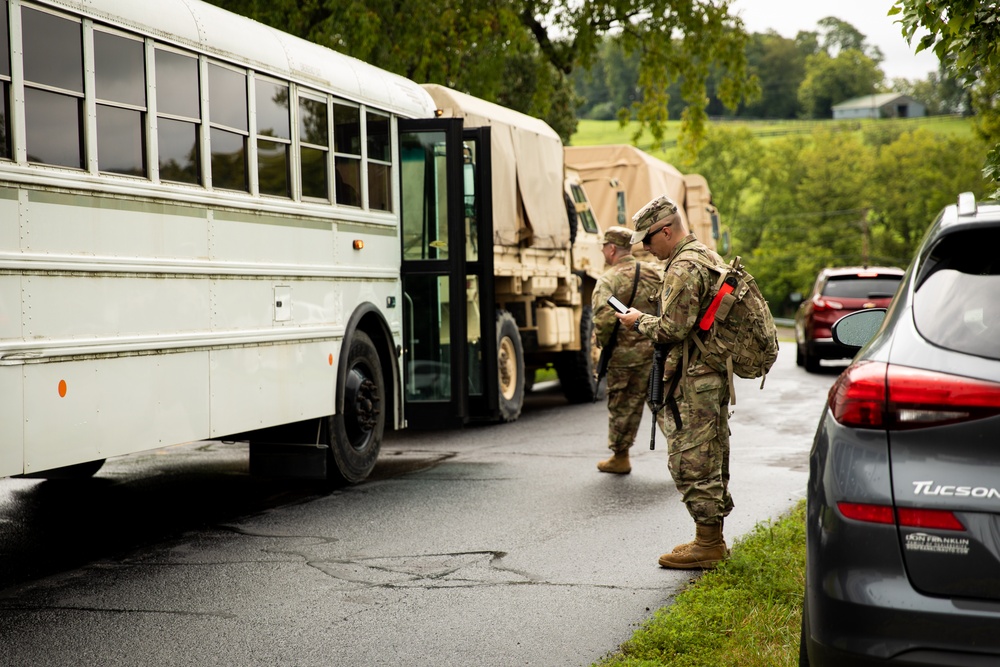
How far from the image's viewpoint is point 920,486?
3.19 metres

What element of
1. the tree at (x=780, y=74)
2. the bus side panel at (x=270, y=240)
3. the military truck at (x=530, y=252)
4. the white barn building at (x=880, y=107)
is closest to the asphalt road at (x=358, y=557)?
the bus side panel at (x=270, y=240)

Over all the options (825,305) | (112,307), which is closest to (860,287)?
(825,305)

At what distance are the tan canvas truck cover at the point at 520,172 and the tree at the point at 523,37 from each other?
152 inches

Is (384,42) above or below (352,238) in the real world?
above

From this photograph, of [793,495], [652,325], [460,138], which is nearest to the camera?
[652,325]

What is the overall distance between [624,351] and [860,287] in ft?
39.2

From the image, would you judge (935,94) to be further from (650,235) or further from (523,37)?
(650,235)

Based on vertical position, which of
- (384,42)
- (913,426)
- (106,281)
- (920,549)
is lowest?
(920,549)

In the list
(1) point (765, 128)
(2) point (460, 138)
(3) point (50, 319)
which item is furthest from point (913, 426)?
(1) point (765, 128)

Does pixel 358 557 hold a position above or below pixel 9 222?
below

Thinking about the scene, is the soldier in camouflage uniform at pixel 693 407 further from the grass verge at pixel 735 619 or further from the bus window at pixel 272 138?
the bus window at pixel 272 138

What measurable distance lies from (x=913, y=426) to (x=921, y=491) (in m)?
0.16

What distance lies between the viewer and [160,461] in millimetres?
10859

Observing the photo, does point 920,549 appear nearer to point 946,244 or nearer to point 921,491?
point 921,491
